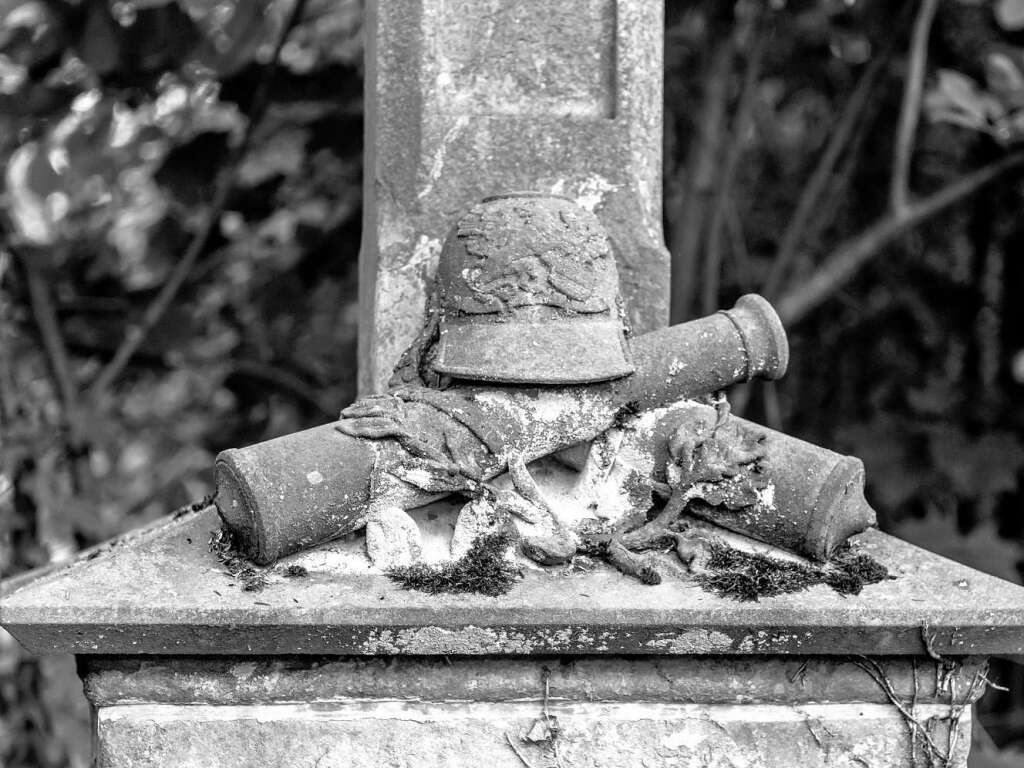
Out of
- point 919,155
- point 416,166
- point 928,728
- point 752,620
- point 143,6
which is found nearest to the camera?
point 752,620

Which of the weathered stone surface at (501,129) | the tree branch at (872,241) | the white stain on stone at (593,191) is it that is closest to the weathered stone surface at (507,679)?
the weathered stone surface at (501,129)

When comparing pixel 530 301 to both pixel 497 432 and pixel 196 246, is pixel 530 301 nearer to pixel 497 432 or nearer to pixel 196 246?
pixel 497 432

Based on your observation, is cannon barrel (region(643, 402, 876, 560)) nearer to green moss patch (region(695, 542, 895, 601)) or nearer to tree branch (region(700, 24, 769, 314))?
green moss patch (region(695, 542, 895, 601))

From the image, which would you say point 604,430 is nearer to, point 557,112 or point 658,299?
point 658,299

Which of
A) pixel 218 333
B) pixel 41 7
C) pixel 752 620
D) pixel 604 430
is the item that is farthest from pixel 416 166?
pixel 218 333

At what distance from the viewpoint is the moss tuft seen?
6.88 ft

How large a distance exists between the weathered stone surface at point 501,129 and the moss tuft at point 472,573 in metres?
0.59

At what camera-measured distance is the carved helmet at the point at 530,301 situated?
224 cm

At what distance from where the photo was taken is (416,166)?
268 cm

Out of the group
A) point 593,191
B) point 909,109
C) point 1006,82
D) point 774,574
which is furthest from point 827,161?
point 774,574

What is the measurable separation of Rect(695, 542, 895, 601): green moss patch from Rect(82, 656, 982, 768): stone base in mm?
130

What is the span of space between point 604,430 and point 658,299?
48cm

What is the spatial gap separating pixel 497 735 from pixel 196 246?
8.03 ft

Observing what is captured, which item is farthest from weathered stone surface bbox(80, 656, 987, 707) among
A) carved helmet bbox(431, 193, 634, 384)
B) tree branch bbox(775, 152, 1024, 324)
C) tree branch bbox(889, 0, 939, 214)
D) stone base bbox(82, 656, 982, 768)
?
tree branch bbox(889, 0, 939, 214)
